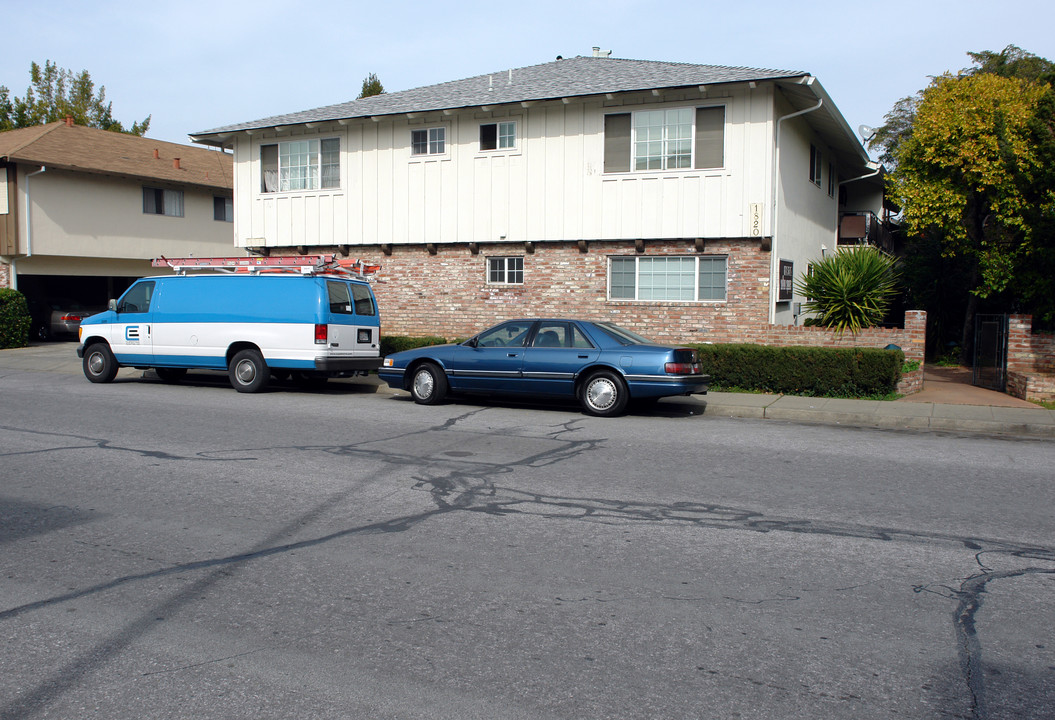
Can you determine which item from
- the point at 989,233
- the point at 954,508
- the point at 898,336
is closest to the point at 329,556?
the point at 954,508

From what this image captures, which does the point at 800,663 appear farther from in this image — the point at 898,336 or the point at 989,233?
the point at 989,233

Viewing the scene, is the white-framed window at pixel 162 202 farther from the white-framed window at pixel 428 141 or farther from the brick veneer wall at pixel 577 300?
the white-framed window at pixel 428 141

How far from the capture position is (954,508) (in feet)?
22.9

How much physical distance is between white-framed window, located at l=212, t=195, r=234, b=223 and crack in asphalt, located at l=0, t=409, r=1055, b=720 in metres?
24.7

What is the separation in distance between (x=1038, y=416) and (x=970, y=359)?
9.37 m

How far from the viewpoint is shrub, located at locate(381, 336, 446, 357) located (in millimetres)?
17719

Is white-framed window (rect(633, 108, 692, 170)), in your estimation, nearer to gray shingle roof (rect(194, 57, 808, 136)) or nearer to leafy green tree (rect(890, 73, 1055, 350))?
gray shingle roof (rect(194, 57, 808, 136))

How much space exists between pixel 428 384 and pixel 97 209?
20747 mm

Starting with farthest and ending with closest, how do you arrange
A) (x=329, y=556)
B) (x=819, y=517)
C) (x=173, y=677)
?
1. (x=819, y=517)
2. (x=329, y=556)
3. (x=173, y=677)

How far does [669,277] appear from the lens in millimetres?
17516

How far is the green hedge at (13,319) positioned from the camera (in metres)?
25.0

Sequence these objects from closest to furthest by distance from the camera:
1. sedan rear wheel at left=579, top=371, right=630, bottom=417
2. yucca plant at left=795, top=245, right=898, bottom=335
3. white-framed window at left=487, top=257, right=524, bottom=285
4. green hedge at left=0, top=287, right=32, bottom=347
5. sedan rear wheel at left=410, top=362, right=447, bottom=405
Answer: sedan rear wheel at left=579, top=371, right=630, bottom=417, sedan rear wheel at left=410, top=362, right=447, bottom=405, yucca plant at left=795, top=245, right=898, bottom=335, white-framed window at left=487, top=257, right=524, bottom=285, green hedge at left=0, top=287, right=32, bottom=347

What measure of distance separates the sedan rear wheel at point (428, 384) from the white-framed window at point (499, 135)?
23.0ft

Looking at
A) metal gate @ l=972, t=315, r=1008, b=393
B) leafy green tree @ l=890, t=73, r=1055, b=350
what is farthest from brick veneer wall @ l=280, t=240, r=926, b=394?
leafy green tree @ l=890, t=73, r=1055, b=350
